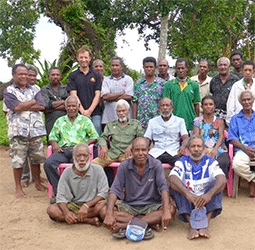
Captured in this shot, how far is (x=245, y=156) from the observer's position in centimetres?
511

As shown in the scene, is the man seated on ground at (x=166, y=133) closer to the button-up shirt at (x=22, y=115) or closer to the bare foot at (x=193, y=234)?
the bare foot at (x=193, y=234)

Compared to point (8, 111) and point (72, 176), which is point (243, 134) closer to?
point (72, 176)

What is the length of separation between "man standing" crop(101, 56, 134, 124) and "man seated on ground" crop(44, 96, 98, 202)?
539 mm

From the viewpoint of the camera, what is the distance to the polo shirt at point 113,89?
571cm

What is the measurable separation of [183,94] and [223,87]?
0.72 meters

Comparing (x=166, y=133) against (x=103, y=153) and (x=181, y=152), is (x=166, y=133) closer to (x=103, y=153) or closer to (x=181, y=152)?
(x=181, y=152)

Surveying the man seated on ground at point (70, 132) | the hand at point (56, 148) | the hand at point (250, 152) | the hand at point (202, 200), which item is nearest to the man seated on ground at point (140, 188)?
→ the hand at point (202, 200)

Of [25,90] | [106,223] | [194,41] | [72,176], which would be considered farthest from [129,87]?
[194,41]

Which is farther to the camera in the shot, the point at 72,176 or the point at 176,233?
the point at 72,176

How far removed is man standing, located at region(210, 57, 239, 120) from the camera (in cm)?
574

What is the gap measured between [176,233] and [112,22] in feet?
30.8

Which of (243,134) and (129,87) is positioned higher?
(129,87)

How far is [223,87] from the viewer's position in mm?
5785

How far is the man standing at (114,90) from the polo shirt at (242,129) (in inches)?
63.7
